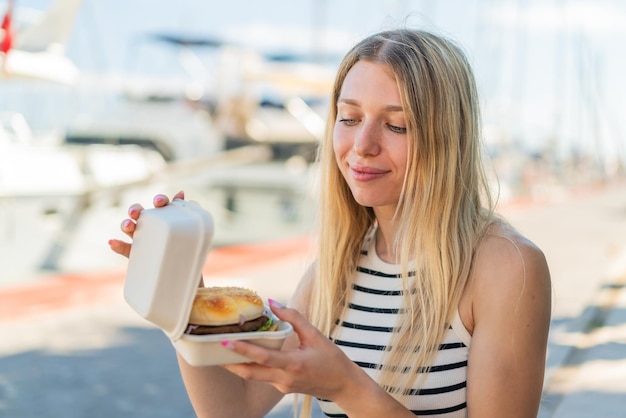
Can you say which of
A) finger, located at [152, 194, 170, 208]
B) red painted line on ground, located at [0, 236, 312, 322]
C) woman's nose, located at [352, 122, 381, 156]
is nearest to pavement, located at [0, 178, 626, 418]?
red painted line on ground, located at [0, 236, 312, 322]

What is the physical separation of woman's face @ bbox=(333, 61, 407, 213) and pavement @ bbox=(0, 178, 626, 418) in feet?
1.83

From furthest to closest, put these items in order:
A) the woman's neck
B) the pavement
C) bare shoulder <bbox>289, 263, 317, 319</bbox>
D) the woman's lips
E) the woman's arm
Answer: the pavement, bare shoulder <bbox>289, 263, 317, 319</bbox>, the woman's neck, the woman's lips, the woman's arm

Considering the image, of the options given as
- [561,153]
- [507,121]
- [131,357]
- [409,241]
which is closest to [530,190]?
[507,121]

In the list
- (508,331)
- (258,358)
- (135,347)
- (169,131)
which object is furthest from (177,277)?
(169,131)

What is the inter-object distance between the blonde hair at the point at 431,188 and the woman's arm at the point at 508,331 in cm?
6

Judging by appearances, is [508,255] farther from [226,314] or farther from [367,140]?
[226,314]

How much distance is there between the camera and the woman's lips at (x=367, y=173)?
176 cm

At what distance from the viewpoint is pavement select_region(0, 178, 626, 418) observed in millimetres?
3973

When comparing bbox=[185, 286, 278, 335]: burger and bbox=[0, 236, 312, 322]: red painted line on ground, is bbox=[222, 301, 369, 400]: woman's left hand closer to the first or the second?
bbox=[185, 286, 278, 335]: burger

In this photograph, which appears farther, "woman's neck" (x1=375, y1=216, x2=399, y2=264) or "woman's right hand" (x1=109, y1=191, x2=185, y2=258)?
"woman's neck" (x1=375, y1=216, x2=399, y2=264)

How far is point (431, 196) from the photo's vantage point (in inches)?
68.8

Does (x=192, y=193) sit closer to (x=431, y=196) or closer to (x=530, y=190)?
(x=530, y=190)

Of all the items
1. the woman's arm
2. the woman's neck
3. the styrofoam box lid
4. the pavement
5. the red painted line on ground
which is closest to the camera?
the styrofoam box lid

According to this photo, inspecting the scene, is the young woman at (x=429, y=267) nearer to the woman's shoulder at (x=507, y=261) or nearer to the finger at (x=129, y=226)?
the woman's shoulder at (x=507, y=261)
